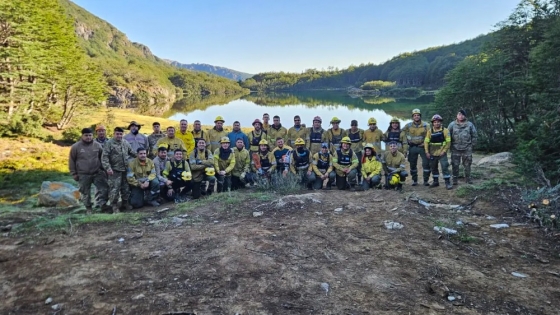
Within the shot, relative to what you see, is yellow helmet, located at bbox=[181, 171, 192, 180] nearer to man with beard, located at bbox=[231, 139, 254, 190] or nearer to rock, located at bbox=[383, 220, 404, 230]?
man with beard, located at bbox=[231, 139, 254, 190]

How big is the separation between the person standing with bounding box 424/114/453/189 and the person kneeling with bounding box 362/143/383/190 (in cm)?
119

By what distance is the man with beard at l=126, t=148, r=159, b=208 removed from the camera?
732 cm

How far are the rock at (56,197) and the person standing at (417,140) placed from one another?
8356 mm

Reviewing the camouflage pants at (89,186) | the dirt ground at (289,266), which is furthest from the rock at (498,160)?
the camouflage pants at (89,186)

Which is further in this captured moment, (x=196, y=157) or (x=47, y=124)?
(x=47, y=124)

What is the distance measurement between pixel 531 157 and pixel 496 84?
8.02m

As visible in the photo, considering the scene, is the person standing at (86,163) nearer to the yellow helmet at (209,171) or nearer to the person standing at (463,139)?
the yellow helmet at (209,171)

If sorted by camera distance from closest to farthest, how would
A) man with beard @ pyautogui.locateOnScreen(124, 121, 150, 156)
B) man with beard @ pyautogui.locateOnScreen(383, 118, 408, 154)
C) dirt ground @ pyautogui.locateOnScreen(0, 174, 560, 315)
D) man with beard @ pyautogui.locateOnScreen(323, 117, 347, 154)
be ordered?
dirt ground @ pyautogui.locateOnScreen(0, 174, 560, 315) < man with beard @ pyautogui.locateOnScreen(124, 121, 150, 156) < man with beard @ pyautogui.locateOnScreen(383, 118, 408, 154) < man with beard @ pyautogui.locateOnScreen(323, 117, 347, 154)

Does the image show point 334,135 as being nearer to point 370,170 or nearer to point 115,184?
point 370,170

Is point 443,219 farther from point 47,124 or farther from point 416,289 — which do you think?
point 47,124

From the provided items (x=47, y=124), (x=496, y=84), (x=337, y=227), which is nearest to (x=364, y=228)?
(x=337, y=227)

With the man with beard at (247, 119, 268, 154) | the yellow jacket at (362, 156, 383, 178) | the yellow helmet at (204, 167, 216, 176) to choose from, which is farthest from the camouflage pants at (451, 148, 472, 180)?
the yellow helmet at (204, 167, 216, 176)

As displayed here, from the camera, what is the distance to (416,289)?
3545 millimetres

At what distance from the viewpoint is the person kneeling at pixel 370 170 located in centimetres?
839
